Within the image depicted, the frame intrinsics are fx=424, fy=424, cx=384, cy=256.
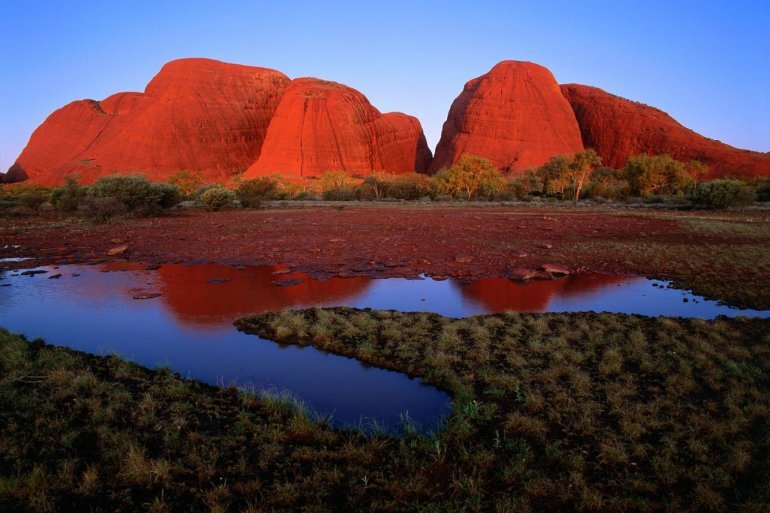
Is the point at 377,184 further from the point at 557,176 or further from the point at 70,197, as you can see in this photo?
the point at 70,197

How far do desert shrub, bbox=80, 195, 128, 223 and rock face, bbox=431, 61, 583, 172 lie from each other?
54678 millimetres

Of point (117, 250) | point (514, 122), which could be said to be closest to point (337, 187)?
point (514, 122)

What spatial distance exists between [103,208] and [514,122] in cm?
6234

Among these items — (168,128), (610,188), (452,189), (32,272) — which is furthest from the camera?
(168,128)

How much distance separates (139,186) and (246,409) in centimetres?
2808

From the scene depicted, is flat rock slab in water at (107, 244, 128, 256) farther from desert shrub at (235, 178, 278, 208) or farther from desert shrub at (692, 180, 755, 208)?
desert shrub at (692, 180, 755, 208)

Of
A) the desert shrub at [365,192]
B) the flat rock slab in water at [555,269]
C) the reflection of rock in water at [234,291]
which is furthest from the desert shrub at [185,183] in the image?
the flat rock slab in water at [555,269]

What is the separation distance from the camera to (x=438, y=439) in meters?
4.25

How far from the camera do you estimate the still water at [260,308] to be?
18.8ft

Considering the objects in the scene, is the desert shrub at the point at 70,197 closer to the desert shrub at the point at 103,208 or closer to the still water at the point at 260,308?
the desert shrub at the point at 103,208

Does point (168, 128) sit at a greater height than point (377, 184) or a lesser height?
greater

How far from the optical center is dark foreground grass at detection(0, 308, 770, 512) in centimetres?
345

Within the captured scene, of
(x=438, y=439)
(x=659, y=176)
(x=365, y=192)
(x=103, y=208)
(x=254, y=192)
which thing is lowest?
(x=438, y=439)

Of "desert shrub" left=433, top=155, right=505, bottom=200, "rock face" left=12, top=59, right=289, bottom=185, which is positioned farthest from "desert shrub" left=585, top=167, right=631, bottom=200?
"rock face" left=12, top=59, right=289, bottom=185
